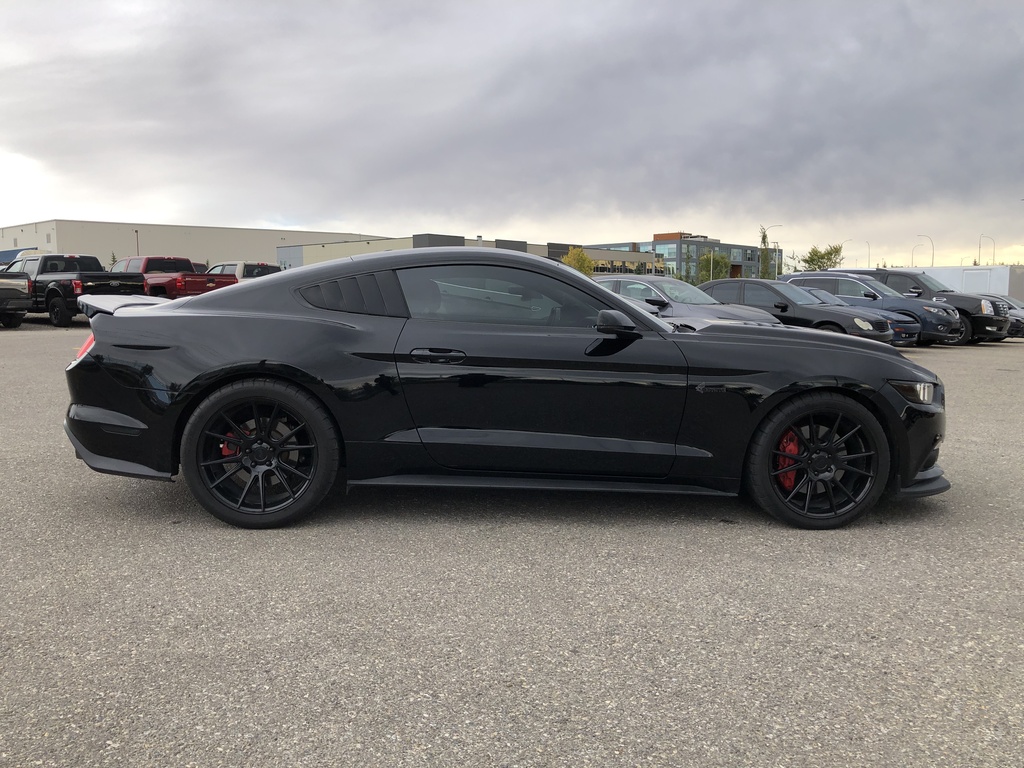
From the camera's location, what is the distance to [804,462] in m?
4.21

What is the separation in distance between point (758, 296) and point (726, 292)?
23.3 inches

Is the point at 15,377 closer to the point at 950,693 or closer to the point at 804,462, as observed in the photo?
the point at 804,462

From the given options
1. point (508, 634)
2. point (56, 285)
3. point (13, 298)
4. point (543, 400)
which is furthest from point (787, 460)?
point (56, 285)

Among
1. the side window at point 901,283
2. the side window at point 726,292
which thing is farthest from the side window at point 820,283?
the side window at point 726,292

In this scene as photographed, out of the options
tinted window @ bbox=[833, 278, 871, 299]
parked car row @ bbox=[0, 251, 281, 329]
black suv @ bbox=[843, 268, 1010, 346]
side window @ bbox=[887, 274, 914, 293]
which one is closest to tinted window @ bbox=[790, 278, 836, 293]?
tinted window @ bbox=[833, 278, 871, 299]

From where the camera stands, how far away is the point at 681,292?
515 inches

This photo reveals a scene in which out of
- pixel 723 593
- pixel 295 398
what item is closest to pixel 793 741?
pixel 723 593

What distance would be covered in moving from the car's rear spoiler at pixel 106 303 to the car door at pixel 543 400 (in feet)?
5.26

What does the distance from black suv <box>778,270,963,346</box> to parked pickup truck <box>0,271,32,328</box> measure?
1822cm

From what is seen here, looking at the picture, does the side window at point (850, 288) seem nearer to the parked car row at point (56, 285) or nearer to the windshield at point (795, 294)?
the windshield at point (795, 294)

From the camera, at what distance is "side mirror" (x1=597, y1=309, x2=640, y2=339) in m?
4.09

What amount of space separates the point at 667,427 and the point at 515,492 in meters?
1.13

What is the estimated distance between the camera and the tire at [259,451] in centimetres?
411

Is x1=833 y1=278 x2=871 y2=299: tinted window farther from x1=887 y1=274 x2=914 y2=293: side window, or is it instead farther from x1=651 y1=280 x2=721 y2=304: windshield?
x1=651 y1=280 x2=721 y2=304: windshield
